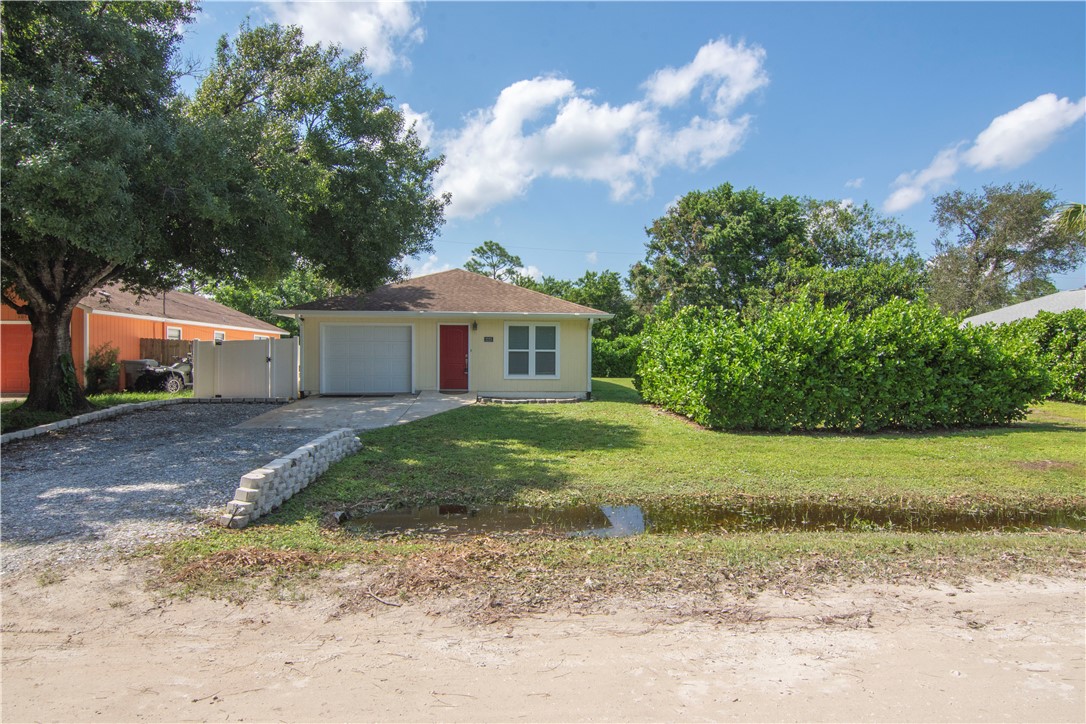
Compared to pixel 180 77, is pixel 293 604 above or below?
below

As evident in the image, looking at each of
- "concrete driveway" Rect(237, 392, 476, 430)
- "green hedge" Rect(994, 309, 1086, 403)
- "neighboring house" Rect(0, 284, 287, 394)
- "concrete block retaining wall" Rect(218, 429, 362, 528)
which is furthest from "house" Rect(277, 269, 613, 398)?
"green hedge" Rect(994, 309, 1086, 403)

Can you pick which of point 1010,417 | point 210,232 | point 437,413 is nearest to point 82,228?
point 210,232

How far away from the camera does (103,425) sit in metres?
10.1

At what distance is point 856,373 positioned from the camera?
34.0 feet

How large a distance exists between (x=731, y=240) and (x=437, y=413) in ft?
70.9

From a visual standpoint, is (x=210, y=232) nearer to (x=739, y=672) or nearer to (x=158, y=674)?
(x=158, y=674)

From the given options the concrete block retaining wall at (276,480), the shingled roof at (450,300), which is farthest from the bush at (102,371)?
the concrete block retaining wall at (276,480)

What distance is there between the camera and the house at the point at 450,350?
1553cm

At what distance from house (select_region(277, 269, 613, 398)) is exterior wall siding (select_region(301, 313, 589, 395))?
0.03 meters

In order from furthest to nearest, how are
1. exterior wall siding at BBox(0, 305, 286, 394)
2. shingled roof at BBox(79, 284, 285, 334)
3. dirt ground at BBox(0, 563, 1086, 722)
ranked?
shingled roof at BBox(79, 284, 285, 334) < exterior wall siding at BBox(0, 305, 286, 394) < dirt ground at BBox(0, 563, 1086, 722)

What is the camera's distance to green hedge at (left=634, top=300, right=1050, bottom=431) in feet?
33.6

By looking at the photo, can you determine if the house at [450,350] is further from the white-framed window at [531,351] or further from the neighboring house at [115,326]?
the neighboring house at [115,326]

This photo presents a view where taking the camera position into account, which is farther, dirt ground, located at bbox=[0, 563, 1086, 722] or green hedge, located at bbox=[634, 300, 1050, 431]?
green hedge, located at bbox=[634, 300, 1050, 431]

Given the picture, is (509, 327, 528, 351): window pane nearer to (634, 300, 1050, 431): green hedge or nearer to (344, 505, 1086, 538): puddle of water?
(634, 300, 1050, 431): green hedge
